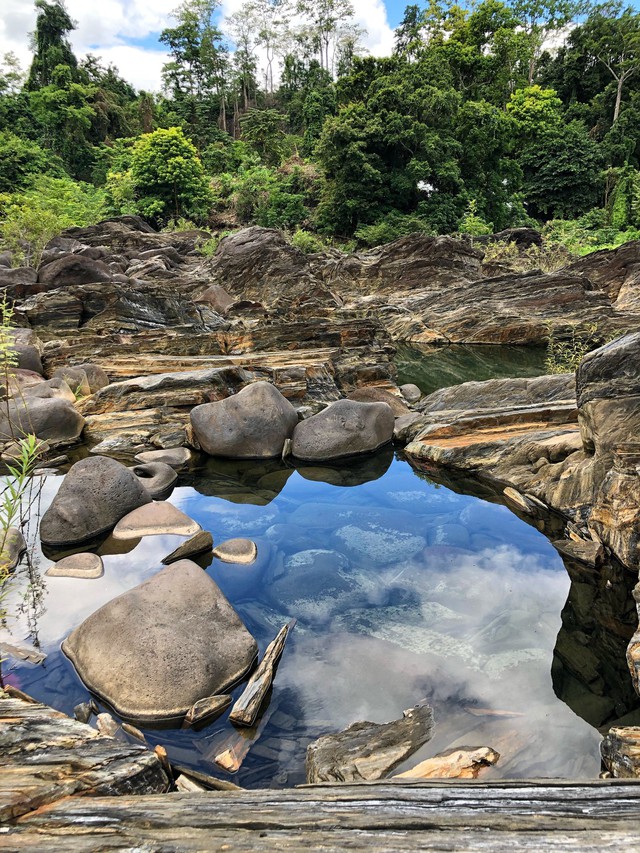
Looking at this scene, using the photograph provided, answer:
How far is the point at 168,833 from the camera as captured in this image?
135 cm

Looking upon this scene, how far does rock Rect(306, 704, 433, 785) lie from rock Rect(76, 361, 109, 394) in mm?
7674

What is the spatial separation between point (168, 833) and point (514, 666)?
9.44 feet

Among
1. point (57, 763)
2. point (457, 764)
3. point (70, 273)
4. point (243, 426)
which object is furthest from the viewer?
point (70, 273)

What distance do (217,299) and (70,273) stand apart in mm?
4158

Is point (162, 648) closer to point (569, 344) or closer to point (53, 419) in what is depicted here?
point (53, 419)

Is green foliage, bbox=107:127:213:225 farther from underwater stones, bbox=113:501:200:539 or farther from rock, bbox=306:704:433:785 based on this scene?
rock, bbox=306:704:433:785

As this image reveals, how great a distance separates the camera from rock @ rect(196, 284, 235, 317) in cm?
1577

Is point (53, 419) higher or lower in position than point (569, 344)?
lower

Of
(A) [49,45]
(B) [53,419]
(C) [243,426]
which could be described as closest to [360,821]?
(C) [243,426]

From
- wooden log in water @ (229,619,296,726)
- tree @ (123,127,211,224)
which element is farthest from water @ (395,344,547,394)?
tree @ (123,127,211,224)

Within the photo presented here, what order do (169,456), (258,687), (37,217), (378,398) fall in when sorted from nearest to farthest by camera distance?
(258,687) → (169,456) → (378,398) → (37,217)

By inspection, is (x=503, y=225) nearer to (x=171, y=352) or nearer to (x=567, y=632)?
(x=171, y=352)

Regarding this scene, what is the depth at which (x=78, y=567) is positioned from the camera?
4.64 metres

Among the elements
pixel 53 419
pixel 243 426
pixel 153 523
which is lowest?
pixel 153 523
